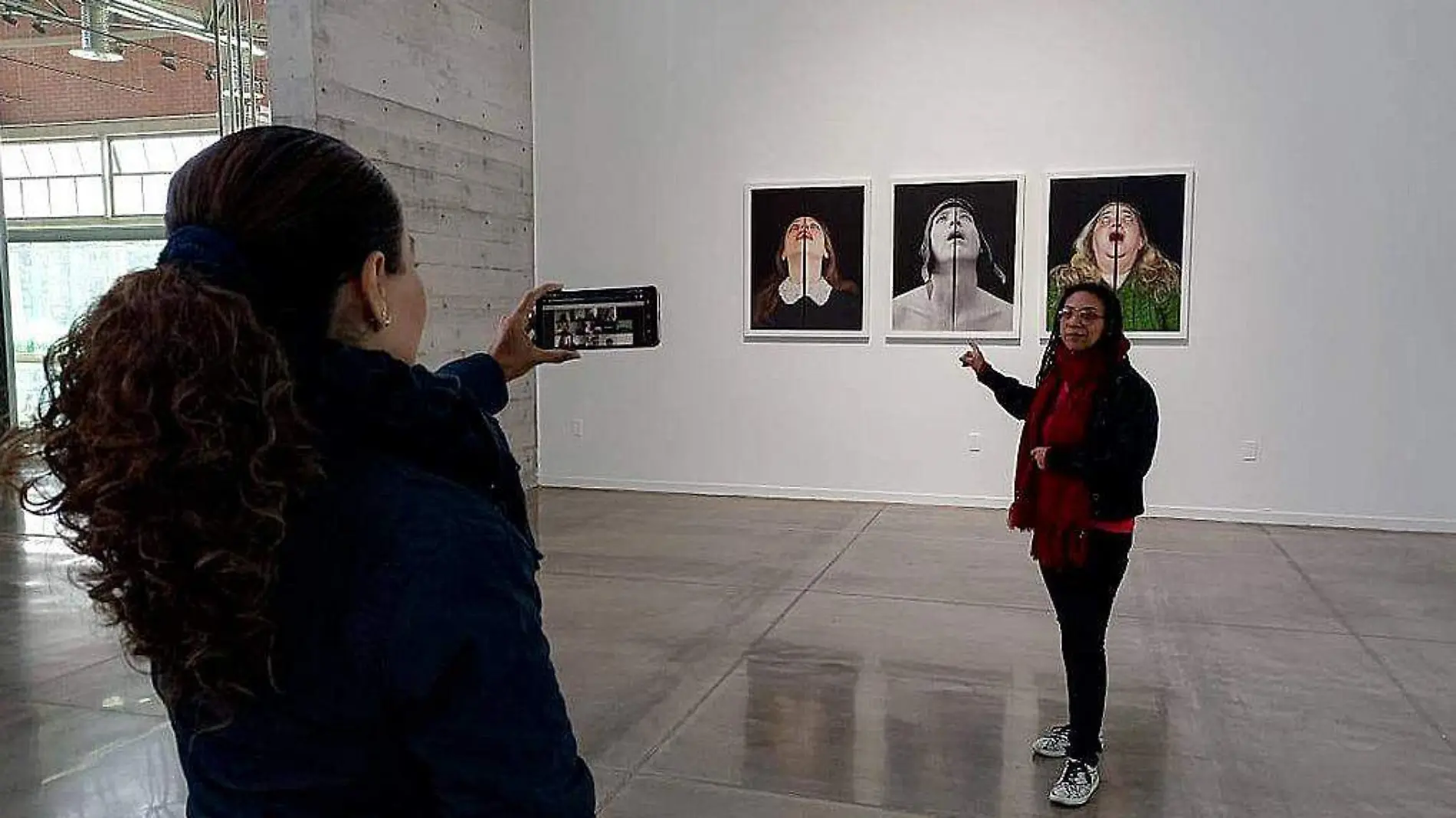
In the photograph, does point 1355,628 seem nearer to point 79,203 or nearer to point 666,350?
point 666,350

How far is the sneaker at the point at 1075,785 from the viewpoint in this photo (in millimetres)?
3236

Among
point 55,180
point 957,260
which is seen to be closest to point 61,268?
point 55,180

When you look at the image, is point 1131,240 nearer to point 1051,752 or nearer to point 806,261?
point 806,261

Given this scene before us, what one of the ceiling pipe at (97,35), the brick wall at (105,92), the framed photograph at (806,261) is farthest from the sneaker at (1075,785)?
the brick wall at (105,92)

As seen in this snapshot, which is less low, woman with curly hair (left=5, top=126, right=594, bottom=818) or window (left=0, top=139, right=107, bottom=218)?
window (left=0, top=139, right=107, bottom=218)

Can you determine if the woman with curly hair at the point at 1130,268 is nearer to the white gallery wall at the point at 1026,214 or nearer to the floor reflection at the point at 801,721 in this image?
the white gallery wall at the point at 1026,214

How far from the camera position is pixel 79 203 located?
13.4 meters

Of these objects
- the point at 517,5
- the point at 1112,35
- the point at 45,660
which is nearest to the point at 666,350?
the point at 517,5

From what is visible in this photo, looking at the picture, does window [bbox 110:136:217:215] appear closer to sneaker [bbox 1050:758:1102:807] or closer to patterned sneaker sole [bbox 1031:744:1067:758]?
patterned sneaker sole [bbox 1031:744:1067:758]

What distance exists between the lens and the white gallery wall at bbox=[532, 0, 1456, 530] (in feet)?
24.2

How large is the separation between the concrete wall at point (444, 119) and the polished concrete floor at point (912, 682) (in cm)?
222

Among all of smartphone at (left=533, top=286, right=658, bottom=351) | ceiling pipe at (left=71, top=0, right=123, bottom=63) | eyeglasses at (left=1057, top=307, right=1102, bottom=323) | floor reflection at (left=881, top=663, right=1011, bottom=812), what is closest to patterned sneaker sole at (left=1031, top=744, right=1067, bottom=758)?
floor reflection at (left=881, top=663, right=1011, bottom=812)

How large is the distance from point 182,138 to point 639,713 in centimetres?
1282

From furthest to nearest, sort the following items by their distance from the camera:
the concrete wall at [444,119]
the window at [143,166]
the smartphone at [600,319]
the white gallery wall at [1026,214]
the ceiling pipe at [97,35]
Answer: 1. the window at [143,166]
2. the ceiling pipe at [97,35]
3. the white gallery wall at [1026,214]
4. the concrete wall at [444,119]
5. the smartphone at [600,319]
